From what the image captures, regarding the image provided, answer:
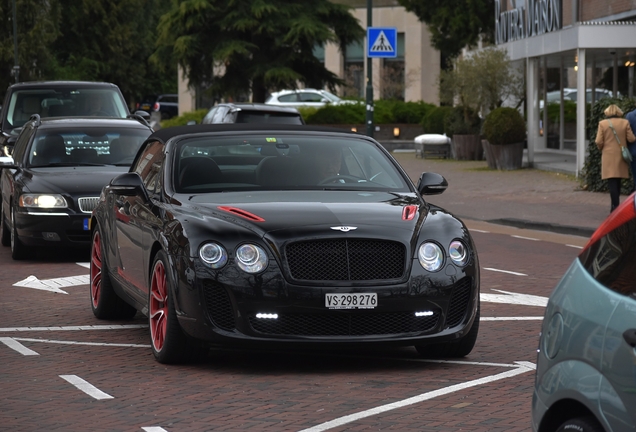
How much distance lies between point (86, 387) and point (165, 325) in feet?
2.45

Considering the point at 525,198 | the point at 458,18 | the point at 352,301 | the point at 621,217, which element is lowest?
the point at 525,198

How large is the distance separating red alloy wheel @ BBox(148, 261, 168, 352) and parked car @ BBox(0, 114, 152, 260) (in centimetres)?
587

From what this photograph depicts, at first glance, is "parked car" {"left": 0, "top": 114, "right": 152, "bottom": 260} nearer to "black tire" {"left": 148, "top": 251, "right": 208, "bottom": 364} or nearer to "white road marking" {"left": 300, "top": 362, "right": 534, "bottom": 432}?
"black tire" {"left": 148, "top": 251, "right": 208, "bottom": 364}

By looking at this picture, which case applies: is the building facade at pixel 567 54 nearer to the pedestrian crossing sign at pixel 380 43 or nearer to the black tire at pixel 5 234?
the pedestrian crossing sign at pixel 380 43

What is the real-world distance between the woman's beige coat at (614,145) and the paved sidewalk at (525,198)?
0.75m

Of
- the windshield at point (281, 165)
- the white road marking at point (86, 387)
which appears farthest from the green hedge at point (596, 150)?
the white road marking at point (86, 387)

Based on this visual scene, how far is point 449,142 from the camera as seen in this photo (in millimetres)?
37250

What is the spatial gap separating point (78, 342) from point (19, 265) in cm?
533

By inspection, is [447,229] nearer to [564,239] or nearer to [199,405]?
[199,405]

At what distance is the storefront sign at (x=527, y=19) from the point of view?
105 feet

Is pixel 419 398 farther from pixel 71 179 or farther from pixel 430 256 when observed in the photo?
pixel 71 179

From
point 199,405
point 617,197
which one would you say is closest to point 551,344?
point 199,405

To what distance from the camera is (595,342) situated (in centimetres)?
397

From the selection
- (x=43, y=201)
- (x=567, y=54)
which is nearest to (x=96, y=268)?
(x=43, y=201)
